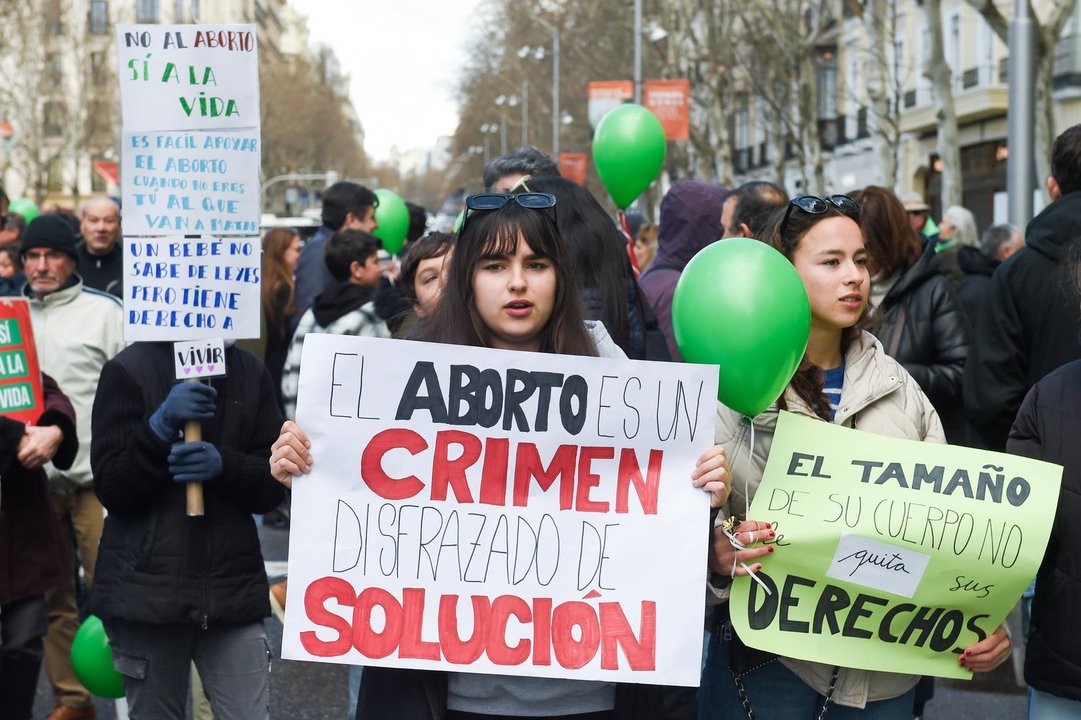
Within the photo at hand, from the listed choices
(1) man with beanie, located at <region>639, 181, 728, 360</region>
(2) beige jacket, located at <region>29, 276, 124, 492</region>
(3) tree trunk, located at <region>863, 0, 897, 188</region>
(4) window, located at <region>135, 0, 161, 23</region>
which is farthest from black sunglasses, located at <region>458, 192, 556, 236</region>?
(4) window, located at <region>135, 0, 161, 23</region>

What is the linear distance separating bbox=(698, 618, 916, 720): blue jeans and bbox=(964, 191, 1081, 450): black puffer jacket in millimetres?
1999

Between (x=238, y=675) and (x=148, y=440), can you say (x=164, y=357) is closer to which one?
(x=148, y=440)

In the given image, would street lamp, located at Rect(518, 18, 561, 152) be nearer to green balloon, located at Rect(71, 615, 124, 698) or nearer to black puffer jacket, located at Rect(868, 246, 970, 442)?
black puffer jacket, located at Rect(868, 246, 970, 442)

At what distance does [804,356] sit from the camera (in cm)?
332

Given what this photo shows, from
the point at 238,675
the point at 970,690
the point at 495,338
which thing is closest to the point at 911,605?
the point at 495,338

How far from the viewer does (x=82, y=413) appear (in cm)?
598

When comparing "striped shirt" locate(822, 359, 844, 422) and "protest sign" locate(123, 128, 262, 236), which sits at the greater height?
"protest sign" locate(123, 128, 262, 236)

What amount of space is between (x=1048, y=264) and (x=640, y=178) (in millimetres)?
3396

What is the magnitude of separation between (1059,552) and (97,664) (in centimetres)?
329

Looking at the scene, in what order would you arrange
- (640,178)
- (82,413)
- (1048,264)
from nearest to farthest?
(1048,264)
(82,413)
(640,178)

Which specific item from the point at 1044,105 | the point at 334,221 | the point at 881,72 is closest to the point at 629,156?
the point at 334,221

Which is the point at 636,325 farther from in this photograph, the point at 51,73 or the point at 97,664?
the point at 51,73

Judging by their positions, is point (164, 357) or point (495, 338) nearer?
point (495, 338)

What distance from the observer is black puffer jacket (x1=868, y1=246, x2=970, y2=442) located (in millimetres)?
5332
